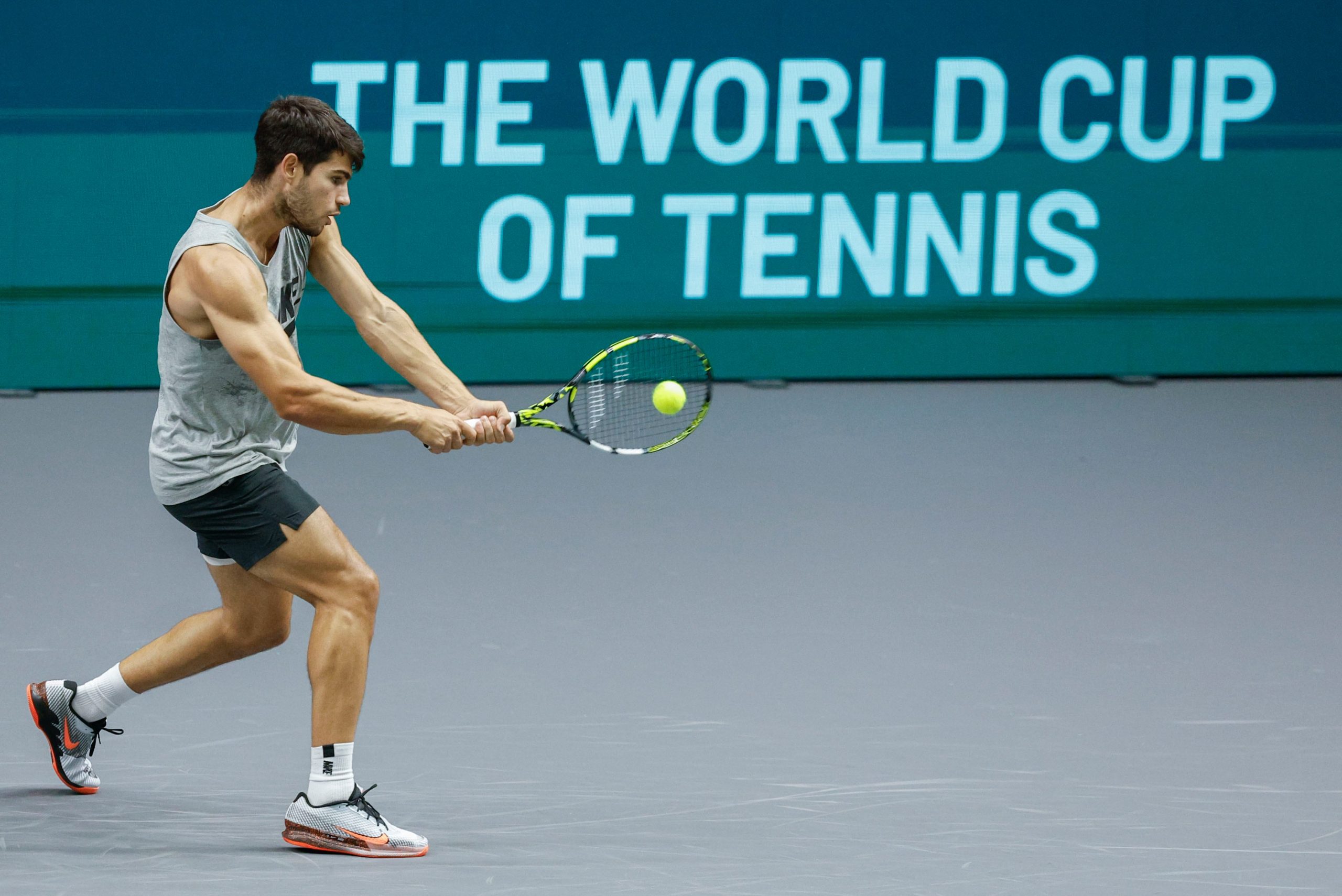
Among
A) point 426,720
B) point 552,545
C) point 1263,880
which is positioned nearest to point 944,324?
point 552,545

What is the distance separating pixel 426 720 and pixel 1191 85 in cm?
619

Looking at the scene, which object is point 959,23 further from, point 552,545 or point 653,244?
point 552,545

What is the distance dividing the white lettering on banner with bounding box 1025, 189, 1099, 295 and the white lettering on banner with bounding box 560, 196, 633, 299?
2136 mm

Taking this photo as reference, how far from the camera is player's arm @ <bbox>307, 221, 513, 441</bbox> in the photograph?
3586 mm

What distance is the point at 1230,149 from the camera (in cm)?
866

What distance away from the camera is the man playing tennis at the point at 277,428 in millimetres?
3154

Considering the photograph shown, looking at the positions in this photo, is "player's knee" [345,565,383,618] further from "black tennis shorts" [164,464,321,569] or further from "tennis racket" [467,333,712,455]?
"tennis racket" [467,333,712,455]

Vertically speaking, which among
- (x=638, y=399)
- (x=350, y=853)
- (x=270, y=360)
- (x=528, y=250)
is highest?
(x=528, y=250)

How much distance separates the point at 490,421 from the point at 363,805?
2.59 ft

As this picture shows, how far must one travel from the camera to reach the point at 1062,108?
860 centimetres

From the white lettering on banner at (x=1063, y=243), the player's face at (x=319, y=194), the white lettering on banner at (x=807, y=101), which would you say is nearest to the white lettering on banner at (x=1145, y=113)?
the white lettering on banner at (x=1063, y=243)

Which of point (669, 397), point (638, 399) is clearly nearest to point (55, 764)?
point (669, 397)

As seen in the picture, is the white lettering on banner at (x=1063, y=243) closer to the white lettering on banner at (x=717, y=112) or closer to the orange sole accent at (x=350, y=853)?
the white lettering on banner at (x=717, y=112)

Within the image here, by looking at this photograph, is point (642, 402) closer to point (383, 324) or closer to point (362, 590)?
point (383, 324)
